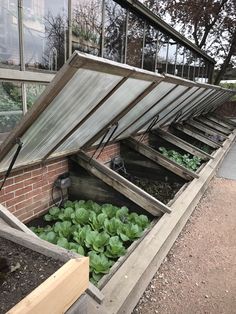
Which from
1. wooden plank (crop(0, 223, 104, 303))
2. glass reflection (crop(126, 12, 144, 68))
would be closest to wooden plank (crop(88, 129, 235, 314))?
wooden plank (crop(0, 223, 104, 303))

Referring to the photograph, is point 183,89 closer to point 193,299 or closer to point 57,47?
point 57,47

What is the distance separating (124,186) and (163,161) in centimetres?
135

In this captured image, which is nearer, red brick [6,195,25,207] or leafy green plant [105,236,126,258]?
leafy green plant [105,236,126,258]

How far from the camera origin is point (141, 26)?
5.88 m

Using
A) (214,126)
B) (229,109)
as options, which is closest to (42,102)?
(214,126)

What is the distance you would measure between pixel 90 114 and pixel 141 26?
392 centimetres

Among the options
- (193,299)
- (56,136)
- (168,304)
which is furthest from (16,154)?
(193,299)

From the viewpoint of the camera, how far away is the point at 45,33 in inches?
130

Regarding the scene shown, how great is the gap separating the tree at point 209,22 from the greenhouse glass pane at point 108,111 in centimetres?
1418

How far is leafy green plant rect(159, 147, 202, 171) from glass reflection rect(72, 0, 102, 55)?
2.23m

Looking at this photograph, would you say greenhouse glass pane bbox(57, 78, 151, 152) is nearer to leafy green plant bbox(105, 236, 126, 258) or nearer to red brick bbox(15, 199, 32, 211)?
red brick bbox(15, 199, 32, 211)

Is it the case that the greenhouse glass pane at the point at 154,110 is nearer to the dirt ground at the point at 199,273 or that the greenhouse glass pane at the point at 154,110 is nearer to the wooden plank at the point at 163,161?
the wooden plank at the point at 163,161

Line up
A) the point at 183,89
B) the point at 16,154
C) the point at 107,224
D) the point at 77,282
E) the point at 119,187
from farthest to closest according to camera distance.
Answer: the point at 183,89
the point at 119,187
the point at 107,224
the point at 16,154
the point at 77,282

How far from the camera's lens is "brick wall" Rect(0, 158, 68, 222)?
285 cm
